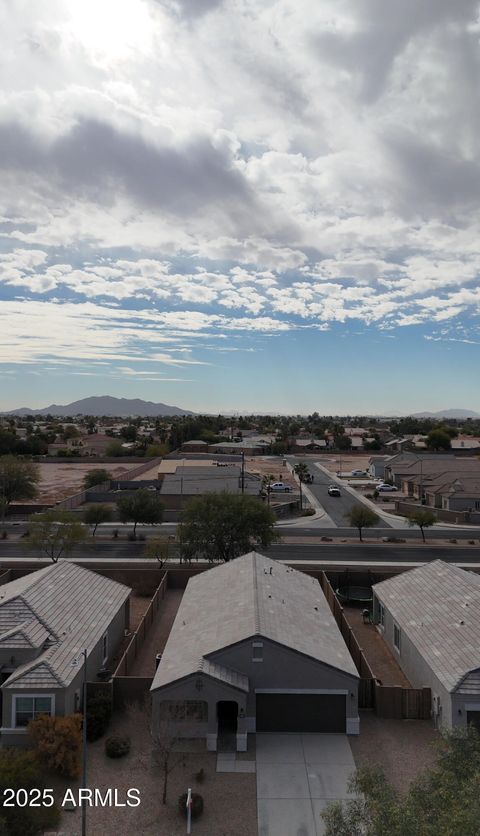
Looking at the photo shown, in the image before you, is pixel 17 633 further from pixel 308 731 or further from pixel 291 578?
pixel 291 578

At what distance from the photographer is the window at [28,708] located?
72.3 feet

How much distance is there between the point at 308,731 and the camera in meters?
23.2

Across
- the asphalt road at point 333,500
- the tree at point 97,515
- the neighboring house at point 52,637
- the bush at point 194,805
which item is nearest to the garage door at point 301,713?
the bush at point 194,805

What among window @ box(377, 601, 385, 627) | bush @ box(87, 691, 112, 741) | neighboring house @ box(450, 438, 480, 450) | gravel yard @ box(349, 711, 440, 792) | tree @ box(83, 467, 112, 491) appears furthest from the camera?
neighboring house @ box(450, 438, 480, 450)

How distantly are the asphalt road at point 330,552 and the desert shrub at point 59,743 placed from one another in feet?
93.0

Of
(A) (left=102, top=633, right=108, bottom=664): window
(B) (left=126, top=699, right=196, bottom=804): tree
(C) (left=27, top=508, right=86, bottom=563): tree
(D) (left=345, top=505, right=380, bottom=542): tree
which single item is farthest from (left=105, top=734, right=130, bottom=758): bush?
(D) (left=345, top=505, right=380, bottom=542): tree

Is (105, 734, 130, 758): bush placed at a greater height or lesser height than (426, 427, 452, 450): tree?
lesser

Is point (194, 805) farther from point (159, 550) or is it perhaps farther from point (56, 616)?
point (159, 550)

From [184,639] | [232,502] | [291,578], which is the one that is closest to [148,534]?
[232,502]

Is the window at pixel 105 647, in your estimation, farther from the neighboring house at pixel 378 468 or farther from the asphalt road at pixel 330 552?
the neighboring house at pixel 378 468

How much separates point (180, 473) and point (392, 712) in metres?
60.0

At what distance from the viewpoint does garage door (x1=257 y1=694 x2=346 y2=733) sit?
76.1 ft

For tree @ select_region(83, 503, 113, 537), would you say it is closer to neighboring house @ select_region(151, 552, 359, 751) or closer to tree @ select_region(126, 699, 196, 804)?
neighboring house @ select_region(151, 552, 359, 751)

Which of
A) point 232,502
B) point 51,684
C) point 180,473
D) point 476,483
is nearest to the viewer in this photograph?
point 51,684
